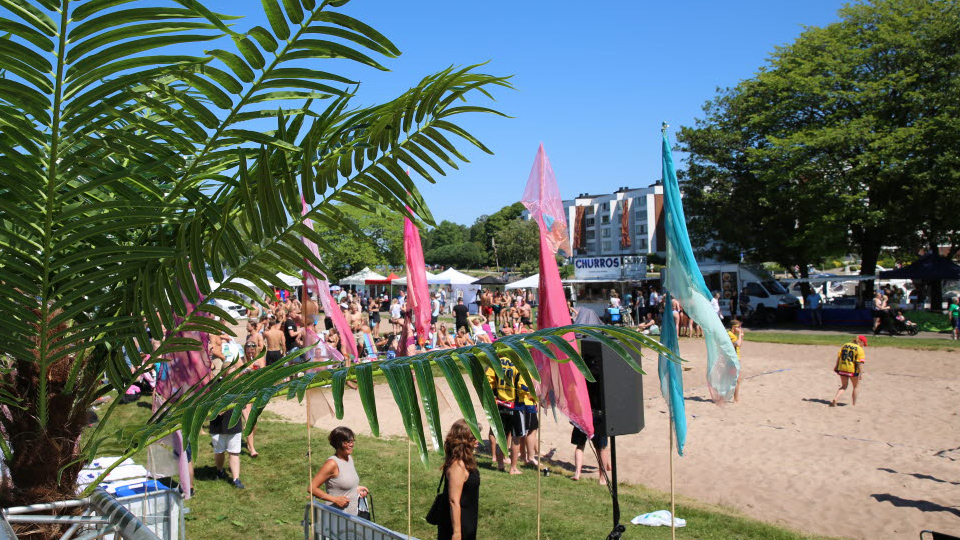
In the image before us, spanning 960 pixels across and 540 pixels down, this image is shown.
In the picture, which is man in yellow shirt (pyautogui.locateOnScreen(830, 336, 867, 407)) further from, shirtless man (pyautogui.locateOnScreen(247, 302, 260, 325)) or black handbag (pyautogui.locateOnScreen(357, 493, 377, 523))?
shirtless man (pyautogui.locateOnScreen(247, 302, 260, 325))

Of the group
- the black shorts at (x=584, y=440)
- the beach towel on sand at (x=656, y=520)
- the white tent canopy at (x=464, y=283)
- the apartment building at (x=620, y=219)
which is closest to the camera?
the beach towel on sand at (x=656, y=520)

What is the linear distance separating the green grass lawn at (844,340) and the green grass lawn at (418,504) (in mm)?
16068

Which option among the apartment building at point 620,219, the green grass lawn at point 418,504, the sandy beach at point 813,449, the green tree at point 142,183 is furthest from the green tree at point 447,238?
the green tree at point 142,183

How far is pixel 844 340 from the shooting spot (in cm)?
2303

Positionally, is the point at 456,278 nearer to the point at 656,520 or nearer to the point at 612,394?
the point at 656,520

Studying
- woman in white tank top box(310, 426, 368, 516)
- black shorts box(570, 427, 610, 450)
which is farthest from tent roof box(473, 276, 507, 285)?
woman in white tank top box(310, 426, 368, 516)

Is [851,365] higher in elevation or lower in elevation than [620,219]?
lower

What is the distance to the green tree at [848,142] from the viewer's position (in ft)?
88.4

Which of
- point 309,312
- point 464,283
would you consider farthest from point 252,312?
point 464,283

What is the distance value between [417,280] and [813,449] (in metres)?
6.44

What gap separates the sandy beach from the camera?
25.3 ft

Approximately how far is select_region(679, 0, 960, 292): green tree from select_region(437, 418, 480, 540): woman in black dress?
1056 inches

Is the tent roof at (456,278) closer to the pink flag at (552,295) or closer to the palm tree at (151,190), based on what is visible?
the pink flag at (552,295)

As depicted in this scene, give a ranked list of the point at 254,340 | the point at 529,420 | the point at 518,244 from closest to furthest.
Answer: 1. the point at 529,420
2. the point at 254,340
3. the point at 518,244
